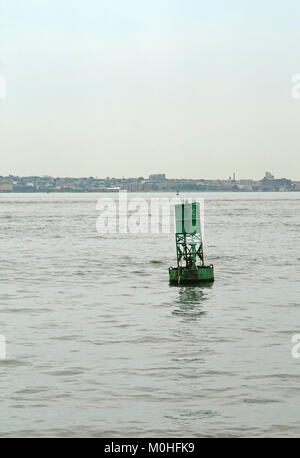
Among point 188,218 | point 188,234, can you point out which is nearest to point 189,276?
point 188,234

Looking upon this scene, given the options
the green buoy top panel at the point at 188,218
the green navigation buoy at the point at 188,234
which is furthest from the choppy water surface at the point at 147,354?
the green buoy top panel at the point at 188,218

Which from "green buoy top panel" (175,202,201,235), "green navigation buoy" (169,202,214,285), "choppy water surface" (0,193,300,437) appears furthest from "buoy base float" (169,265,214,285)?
"green buoy top panel" (175,202,201,235)

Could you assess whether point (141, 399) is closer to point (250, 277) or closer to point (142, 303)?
point (142, 303)

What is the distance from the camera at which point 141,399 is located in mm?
18594

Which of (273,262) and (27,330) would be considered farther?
(273,262)

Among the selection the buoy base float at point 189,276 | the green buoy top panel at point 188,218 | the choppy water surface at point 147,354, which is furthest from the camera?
the buoy base float at point 189,276

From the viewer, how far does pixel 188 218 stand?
3931cm

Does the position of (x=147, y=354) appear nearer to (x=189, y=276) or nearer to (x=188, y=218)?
(x=189, y=276)

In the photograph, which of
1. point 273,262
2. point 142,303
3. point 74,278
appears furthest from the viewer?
point 273,262

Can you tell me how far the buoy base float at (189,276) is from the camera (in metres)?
39.2

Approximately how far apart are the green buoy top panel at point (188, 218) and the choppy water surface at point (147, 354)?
314 centimetres

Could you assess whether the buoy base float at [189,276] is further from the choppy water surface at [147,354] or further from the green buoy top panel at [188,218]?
the green buoy top panel at [188,218]
